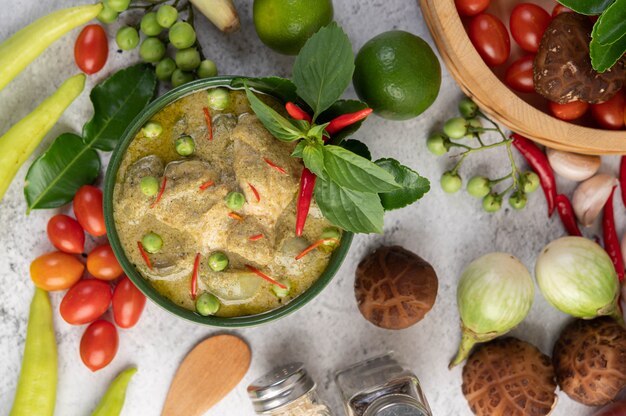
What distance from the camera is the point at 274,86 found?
4.55 feet

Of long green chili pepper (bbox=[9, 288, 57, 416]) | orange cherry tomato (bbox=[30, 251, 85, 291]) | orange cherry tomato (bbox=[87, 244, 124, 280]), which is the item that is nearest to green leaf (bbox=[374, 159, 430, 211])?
orange cherry tomato (bbox=[87, 244, 124, 280])

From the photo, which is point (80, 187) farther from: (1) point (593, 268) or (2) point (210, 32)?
(1) point (593, 268)

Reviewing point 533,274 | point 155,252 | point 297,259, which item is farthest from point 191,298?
point 533,274

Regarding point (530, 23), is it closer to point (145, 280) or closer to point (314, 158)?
point (314, 158)

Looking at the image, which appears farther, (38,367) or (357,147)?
(38,367)

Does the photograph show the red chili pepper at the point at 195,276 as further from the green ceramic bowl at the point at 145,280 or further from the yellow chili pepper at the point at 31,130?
the yellow chili pepper at the point at 31,130

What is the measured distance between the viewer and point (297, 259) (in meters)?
1.44

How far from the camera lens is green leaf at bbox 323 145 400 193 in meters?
1.22

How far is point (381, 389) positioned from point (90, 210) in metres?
0.81

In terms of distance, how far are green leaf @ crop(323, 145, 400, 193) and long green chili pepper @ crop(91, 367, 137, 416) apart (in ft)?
2.57

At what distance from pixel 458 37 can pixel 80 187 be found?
3.12 ft

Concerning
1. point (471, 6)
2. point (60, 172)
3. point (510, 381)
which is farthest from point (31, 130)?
point (510, 381)

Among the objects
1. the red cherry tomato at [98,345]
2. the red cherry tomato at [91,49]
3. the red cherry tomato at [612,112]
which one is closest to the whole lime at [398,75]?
the red cherry tomato at [612,112]

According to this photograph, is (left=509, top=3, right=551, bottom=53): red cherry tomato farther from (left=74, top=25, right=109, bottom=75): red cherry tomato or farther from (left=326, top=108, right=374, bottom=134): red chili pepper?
(left=74, top=25, right=109, bottom=75): red cherry tomato
